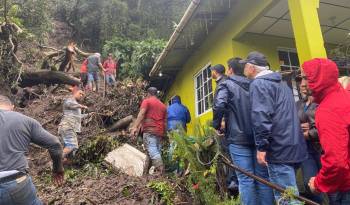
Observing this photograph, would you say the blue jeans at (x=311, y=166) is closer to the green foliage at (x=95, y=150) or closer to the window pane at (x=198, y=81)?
the green foliage at (x=95, y=150)

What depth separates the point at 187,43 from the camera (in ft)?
36.2

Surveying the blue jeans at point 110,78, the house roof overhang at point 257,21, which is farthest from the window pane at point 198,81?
the blue jeans at point 110,78

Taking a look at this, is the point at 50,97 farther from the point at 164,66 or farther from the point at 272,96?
the point at 272,96

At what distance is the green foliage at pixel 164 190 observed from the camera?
20.2 feet

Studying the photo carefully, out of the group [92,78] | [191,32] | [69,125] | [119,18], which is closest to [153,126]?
[69,125]

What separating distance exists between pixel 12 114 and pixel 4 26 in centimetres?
837

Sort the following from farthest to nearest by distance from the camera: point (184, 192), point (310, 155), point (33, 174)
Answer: point (33, 174) → point (184, 192) → point (310, 155)

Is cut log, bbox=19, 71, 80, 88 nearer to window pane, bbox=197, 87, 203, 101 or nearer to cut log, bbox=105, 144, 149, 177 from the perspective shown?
window pane, bbox=197, 87, 203, 101

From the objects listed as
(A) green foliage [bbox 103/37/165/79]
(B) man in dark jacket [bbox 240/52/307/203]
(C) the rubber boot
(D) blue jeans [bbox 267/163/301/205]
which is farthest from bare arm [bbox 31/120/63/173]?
(A) green foliage [bbox 103/37/165/79]

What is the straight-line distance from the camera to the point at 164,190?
6297 mm

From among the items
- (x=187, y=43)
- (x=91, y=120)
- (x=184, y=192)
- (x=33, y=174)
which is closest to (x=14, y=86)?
(x=91, y=120)

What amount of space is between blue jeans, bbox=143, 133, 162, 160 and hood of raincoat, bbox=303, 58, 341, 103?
15.0 feet

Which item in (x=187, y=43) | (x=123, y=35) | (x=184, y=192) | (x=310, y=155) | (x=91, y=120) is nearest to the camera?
(x=310, y=155)

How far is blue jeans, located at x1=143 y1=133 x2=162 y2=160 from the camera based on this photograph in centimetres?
737
